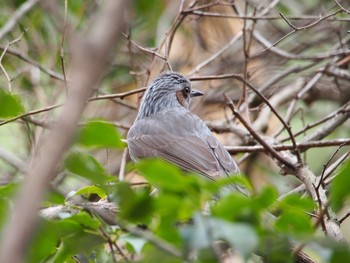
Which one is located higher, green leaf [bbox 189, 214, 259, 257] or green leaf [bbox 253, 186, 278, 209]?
green leaf [bbox 253, 186, 278, 209]

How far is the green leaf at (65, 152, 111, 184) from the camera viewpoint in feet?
A: 5.51

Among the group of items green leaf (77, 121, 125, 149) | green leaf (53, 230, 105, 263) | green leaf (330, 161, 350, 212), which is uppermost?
green leaf (330, 161, 350, 212)

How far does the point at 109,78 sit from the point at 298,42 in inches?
86.0

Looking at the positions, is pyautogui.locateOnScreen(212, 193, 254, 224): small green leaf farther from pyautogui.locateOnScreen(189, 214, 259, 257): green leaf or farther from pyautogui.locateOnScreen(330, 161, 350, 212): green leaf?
pyautogui.locateOnScreen(330, 161, 350, 212): green leaf

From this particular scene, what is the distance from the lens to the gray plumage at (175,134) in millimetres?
4984

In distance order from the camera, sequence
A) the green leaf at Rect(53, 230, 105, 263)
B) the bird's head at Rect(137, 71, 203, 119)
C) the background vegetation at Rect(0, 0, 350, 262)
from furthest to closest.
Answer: the bird's head at Rect(137, 71, 203, 119) < the green leaf at Rect(53, 230, 105, 263) < the background vegetation at Rect(0, 0, 350, 262)

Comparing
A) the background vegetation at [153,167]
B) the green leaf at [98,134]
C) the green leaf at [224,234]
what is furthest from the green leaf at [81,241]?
the green leaf at [224,234]

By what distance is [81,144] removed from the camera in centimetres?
162

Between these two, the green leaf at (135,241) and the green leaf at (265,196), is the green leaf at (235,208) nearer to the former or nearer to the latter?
the green leaf at (265,196)

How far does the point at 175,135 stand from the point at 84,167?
388 cm

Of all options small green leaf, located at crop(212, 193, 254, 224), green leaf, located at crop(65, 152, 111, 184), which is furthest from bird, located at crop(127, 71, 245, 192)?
small green leaf, located at crop(212, 193, 254, 224)

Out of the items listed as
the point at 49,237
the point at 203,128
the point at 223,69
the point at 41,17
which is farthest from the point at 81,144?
the point at 223,69

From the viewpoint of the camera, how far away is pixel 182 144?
5.37 metres

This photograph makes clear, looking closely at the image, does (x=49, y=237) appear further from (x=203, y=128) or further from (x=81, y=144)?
(x=203, y=128)
